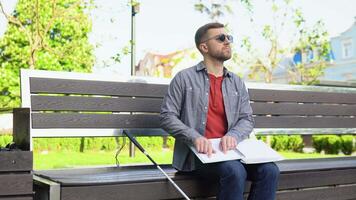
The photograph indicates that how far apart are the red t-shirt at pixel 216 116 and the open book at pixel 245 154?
150mm

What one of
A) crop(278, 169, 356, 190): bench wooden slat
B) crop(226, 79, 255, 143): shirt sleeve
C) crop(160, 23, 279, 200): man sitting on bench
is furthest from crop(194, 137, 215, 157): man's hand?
crop(278, 169, 356, 190): bench wooden slat

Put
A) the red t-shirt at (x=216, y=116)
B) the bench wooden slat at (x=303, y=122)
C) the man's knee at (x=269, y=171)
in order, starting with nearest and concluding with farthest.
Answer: the man's knee at (x=269, y=171)
the red t-shirt at (x=216, y=116)
the bench wooden slat at (x=303, y=122)

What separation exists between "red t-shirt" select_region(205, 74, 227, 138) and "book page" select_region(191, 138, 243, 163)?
0.16 metres

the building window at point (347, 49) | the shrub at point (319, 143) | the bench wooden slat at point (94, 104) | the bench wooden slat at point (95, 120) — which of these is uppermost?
the building window at point (347, 49)

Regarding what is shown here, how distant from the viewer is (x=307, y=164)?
4172mm

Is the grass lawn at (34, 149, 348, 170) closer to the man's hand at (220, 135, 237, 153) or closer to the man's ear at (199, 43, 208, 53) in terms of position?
the man's ear at (199, 43, 208, 53)

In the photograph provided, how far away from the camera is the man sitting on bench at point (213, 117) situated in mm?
3234

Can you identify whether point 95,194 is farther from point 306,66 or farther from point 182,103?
point 306,66

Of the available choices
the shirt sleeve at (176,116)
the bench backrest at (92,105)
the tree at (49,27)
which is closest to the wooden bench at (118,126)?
the bench backrest at (92,105)

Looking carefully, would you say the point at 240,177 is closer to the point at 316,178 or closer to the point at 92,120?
the point at 316,178

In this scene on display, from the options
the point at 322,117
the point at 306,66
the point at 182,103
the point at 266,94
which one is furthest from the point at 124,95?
the point at 306,66

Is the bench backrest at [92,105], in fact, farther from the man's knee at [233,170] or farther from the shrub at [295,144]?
the shrub at [295,144]

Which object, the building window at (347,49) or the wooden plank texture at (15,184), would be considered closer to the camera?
the wooden plank texture at (15,184)

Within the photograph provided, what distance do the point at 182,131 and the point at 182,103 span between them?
279 mm
